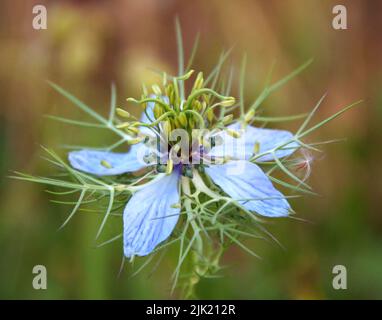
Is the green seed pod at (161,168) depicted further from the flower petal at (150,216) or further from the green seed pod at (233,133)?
the green seed pod at (233,133)

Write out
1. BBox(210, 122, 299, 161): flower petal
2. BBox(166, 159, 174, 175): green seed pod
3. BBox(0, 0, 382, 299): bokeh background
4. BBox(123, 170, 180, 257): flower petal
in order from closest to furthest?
BBox(123, 170, 180, 257): flower petal < BBox(166, 159, 174, 175): green seed pod < BBox(210, 122, 299, 161): flower petal < BBox(0, 0, 382, 299): bokeh background

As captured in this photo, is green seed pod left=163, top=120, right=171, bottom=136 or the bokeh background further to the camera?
the bokeh background

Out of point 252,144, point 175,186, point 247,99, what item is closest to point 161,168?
point 175,186

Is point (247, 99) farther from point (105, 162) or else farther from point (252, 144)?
point (105, 162)

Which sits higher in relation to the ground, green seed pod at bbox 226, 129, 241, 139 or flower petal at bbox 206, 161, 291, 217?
green seed pod at bbox 226, 129, 241, 139

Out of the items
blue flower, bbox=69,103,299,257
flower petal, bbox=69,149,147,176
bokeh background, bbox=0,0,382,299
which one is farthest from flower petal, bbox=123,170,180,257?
bokeh background, bbox=0,0,382,299

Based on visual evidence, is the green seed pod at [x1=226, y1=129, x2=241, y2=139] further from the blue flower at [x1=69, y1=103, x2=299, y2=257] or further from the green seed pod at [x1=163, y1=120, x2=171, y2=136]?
the green seed pod at [x1=163, y1=120, x2=171, y2=136]

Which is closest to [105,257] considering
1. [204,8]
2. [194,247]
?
[194,247]

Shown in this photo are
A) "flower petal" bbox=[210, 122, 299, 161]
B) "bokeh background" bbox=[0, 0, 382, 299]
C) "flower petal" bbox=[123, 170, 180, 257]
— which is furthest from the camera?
"bokeh background" bbox=[0, 0, 382, 299]
